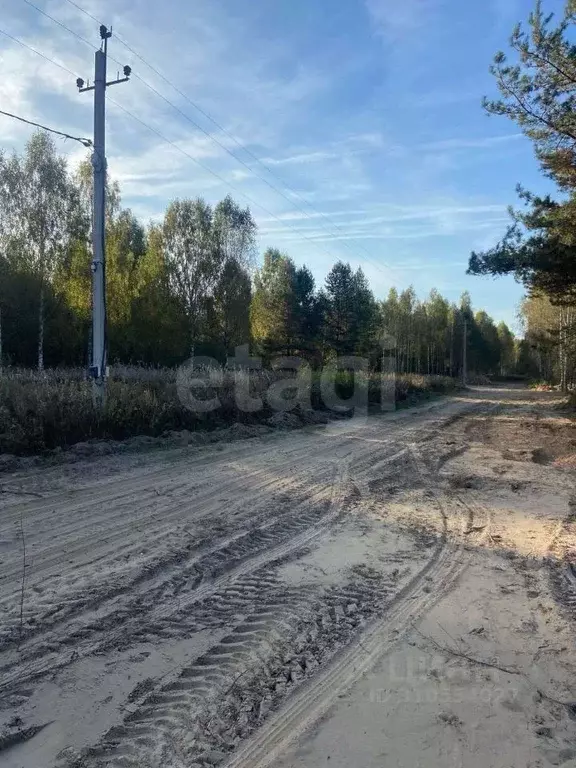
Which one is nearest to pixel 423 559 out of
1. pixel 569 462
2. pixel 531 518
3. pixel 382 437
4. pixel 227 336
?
pixel 531 518

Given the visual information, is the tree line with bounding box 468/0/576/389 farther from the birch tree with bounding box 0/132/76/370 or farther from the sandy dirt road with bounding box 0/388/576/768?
the birch tree with bounding box 0/132/76/370

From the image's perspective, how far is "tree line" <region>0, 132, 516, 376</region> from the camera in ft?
74.8

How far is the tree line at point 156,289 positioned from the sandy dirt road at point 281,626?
57.2ft

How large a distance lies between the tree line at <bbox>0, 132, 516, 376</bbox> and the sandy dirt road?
687 inches

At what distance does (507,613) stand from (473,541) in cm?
146

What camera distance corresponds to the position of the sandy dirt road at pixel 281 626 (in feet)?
7.46

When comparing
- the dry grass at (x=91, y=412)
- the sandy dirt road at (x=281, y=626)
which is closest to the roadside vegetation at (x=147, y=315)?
the dry grass at (x=91, y=412)

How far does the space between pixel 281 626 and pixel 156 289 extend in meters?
27.3

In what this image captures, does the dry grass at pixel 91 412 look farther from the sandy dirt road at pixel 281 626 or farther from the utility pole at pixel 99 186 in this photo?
the sandy dirt road at pixel 281 626

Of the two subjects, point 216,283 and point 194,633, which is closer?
point 194,633

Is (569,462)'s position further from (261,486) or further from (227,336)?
(227,336)

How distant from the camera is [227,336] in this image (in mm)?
31281

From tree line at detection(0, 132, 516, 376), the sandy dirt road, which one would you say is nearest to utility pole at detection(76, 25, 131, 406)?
the sandy dirt road

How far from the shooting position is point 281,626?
321cm
